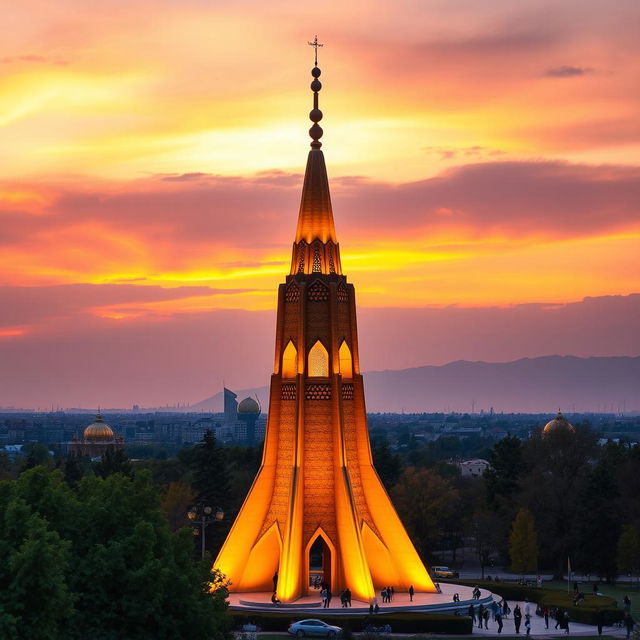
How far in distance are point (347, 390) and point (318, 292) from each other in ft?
11.8

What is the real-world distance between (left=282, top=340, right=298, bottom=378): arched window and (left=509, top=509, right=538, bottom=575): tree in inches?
742

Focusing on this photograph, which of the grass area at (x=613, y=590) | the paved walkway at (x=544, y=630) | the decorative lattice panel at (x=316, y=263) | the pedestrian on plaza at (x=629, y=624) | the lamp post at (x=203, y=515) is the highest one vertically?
the decorative lattice panel at (x=316, y=263)

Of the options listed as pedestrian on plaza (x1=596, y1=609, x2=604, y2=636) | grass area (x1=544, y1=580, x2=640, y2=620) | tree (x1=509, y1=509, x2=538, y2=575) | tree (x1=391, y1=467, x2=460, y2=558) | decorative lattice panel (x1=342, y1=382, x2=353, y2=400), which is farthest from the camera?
tree (x1=391, y1=467, x2=460, y2=558)

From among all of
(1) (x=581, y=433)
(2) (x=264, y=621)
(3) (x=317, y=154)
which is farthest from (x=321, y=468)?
(1) (x=581, y=433)

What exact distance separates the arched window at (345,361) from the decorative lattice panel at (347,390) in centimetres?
40

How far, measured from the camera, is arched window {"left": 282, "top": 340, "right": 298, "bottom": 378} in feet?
162

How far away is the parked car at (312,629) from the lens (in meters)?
41.0

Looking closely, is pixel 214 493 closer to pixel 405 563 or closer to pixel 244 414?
pixel 405 563

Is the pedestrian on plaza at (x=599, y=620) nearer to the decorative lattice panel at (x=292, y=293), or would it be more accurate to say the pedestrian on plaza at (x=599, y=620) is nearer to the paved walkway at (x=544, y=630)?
the paved walkway at (x=544, y=630)

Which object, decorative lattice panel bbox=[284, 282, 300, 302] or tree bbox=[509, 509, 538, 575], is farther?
tree bbox=[509, 509, 538, 575]

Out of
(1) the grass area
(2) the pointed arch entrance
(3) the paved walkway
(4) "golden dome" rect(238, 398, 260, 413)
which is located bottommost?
(1) the grass area

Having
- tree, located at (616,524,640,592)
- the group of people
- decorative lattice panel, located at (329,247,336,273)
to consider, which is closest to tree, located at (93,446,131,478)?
decorative lattice panel, located at (329,247,336,273)

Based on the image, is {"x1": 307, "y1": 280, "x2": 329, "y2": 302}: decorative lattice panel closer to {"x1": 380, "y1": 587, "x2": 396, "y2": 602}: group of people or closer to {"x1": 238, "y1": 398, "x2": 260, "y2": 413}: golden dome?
{"x1": 380, "y1": 587, "x2": 396, "y2": 602}: group of people

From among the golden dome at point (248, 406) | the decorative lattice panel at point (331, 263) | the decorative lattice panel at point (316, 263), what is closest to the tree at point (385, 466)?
the decorative lattice panel at point (331, 263)
